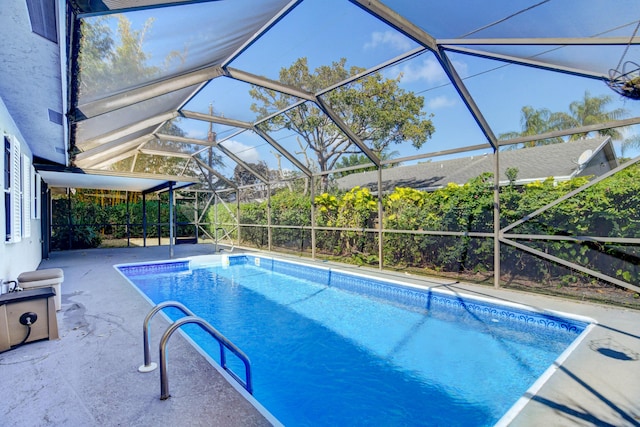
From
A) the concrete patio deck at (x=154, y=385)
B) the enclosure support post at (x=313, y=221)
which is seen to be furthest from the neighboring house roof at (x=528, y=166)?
the concrete patio deck at (x=154, y=385)

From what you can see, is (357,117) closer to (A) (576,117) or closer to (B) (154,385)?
(B) (154,385)

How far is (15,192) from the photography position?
184 inches

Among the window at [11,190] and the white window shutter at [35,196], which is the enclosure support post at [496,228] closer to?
the window at [11,190]

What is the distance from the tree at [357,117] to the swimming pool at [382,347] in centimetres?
474

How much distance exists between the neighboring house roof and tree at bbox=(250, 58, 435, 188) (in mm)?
1624

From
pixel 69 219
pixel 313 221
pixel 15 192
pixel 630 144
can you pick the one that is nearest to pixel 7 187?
pixel 15 192

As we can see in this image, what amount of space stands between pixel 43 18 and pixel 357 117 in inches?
348

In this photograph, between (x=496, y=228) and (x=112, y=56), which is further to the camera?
(x=496, y=228)

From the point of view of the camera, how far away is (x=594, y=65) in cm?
427

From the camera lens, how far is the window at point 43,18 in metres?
2.02

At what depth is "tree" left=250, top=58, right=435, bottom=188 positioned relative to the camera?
8.89m

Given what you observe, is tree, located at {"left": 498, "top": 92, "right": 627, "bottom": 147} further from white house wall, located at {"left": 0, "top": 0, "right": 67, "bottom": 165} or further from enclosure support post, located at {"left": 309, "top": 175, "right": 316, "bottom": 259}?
white house wall, located at {"left": 0, "top": 0, "right": 67, "bottom": 165}

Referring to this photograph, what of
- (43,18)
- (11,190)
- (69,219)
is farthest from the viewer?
(69,219)

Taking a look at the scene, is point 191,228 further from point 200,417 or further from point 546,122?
point 546,122
